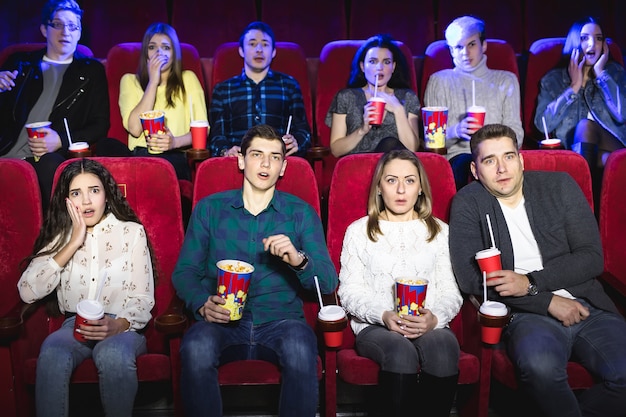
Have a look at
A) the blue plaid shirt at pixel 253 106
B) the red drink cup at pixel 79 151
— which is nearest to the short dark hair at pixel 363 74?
the blue plaid shirt at pixel 253 106

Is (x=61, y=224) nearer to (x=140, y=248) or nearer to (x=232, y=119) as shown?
(x=140, y=248)

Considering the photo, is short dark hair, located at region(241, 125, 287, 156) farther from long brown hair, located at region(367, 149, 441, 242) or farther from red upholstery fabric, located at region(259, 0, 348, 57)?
red upholstery fabric, located at region(259, 0, 348, 57)

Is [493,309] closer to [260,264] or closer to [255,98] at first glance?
[260,264]

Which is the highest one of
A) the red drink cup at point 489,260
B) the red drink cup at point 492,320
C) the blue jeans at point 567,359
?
the red drink cup at point 489,260

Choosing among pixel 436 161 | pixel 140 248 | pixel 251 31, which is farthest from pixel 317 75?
pixel 140 248

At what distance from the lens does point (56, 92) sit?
2699 mm

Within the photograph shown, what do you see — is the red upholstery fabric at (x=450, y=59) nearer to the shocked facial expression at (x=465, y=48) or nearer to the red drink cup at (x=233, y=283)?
the shocked facial expression at (x=465, y=48)

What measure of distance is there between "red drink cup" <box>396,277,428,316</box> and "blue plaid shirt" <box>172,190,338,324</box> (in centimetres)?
24

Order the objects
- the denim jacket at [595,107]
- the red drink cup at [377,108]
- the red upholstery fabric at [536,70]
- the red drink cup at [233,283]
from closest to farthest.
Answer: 1. the red drink cup at [233,283]
2. the red drink cup at [377,108]
3. the denim jacket at [595,107]
4. the red upholstery fabric at [536,70]

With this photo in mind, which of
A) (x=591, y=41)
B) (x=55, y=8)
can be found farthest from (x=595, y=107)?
(x=55, y=8)

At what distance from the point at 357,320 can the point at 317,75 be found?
1.34 meters

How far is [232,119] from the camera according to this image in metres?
2.72

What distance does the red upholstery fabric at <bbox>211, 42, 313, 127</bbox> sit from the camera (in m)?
2.86

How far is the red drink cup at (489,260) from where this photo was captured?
1.76m
